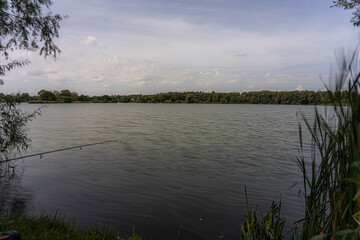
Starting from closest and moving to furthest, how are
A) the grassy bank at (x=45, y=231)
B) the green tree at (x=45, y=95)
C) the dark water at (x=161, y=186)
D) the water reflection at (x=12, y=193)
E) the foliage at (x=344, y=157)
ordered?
the foliage at (x=344, y=157)
the grassy bank at (x=45, y=231)
the dark water at (x=161, y=186)
the water reflection at (x=12, y=193)
the green tree at (x=45, y=95)

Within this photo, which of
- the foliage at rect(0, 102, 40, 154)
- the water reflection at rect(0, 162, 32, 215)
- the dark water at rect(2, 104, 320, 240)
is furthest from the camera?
the foliage at rect(0, 102, 40, 154)

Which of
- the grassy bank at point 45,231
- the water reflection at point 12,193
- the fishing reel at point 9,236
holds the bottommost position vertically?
the water reflection at point 12,193

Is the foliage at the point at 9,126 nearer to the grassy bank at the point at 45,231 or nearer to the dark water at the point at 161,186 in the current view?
the dark water at the point at 161,186

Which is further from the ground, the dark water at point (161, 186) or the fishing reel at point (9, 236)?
the fishing reel at point (9, 236)

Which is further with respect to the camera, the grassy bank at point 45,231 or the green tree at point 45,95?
the green tree at point 45,95

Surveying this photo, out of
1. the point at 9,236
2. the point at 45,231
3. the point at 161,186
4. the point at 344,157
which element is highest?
the point at 344,157

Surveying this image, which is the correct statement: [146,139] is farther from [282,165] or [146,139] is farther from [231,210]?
[231,210]

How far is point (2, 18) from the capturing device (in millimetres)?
9484

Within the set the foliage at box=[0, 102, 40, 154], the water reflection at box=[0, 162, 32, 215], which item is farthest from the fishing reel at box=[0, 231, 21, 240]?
the foliage at box=[0, 102, 40, 154]

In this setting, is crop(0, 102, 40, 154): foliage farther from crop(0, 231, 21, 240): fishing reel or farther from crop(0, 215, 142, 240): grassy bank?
crop(0, 231, 21, 240): fishing reel

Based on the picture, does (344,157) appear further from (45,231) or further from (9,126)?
(9,126)

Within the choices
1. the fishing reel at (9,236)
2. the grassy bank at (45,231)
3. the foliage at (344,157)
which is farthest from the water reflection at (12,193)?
the foliage at (344,157)

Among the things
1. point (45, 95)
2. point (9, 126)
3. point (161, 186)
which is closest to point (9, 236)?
point (161, 186)

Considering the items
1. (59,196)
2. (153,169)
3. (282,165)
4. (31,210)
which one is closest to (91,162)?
(153,169)
